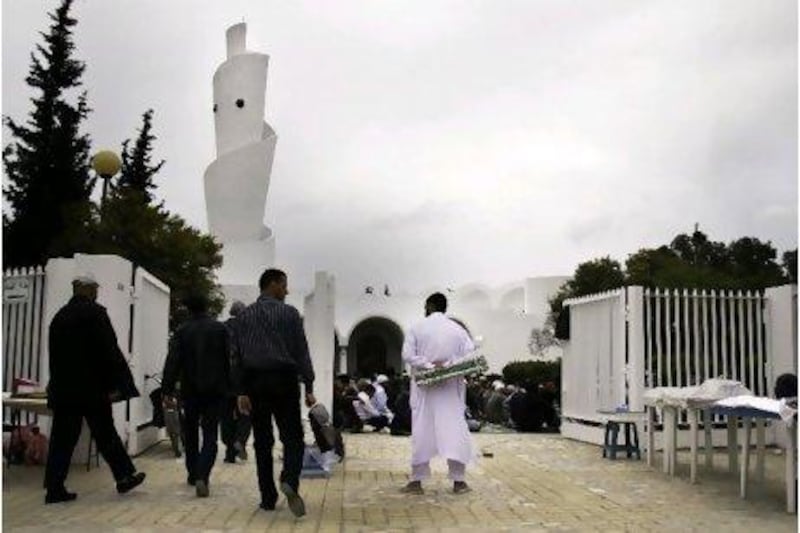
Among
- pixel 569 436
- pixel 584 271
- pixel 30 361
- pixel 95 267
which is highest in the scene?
pixel 584 271

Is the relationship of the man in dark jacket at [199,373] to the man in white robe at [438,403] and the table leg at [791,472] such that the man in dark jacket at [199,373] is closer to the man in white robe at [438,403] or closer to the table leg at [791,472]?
the man in white robe at [438,403]

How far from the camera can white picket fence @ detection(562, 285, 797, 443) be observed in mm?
10711

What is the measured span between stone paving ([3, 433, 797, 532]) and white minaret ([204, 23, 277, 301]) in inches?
1039

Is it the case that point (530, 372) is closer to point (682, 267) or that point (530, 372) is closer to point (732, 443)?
point (682, 267)

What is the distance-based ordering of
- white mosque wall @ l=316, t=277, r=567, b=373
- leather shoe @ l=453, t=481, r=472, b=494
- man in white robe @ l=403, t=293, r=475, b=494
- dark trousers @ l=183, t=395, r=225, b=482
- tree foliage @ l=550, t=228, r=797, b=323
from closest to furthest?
dark trousers @ l=183, t=395, r=225, b=482 → leather shoe @ l=453, t=481, r=472, b=494 → man in white robe @ l=403, t=293, r=475, b=494 → tree foliage @ l=550, t=228, r=797, b=323 → white mosque wall @ l=316, t=277, r=567, b=373

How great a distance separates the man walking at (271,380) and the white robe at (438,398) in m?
1.51

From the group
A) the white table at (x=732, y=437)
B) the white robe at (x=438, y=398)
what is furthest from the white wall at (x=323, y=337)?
the white table at (x=732, y=437)

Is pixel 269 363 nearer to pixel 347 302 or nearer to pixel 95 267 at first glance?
pixel 95 267

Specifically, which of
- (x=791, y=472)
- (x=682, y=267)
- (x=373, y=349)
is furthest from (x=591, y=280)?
(x=791, y=472)

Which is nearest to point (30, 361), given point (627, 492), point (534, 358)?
point (627, 492)

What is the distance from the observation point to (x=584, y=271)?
1508 inches

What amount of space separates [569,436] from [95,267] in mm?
7143

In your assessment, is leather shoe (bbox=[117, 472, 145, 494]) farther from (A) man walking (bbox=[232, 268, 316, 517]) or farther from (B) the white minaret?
(B) the white minaret

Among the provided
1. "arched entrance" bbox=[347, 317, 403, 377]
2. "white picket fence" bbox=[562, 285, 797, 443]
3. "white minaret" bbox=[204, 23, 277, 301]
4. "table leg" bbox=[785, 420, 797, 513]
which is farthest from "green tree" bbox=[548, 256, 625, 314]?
"table leg" bbox=[785, 420, 797, 513]
